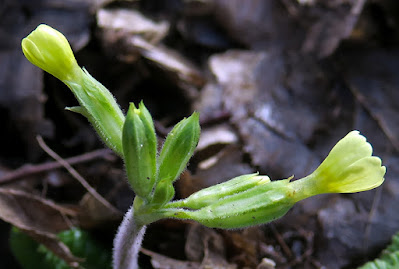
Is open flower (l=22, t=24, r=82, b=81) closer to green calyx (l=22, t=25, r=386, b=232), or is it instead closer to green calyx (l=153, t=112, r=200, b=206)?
green calyx (l=22, t=25, r=386, b=232)

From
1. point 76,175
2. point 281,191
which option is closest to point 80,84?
point 76,175

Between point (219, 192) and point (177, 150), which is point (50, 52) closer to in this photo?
point (177, 150)

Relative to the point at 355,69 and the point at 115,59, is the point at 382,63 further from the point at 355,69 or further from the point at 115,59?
the point at 115,59

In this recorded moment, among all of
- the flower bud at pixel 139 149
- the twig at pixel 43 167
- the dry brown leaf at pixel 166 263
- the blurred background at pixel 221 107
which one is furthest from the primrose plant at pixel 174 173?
the twig at pixel 43 167

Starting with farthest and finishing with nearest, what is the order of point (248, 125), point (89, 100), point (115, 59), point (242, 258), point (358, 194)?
point (115, 59) → point (248, 125) → point (358, 194) → point (242, 258) → point (89, 100)

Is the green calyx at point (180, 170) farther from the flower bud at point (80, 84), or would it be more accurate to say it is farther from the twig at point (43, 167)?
the twig at point (43, 167)

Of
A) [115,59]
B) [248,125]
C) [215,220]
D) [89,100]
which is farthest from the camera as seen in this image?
[115,59]

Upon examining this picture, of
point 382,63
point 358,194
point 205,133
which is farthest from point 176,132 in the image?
point 382,63

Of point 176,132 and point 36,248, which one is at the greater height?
point 176,132

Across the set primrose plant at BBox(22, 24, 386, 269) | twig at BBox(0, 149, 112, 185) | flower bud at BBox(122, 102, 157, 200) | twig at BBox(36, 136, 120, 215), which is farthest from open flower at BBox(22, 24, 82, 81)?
twig at BBox(0, 149, 112, 185)
